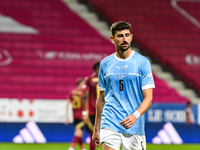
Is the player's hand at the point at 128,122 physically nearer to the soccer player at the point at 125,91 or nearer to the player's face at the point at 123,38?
the soccer player at the point at 125,91

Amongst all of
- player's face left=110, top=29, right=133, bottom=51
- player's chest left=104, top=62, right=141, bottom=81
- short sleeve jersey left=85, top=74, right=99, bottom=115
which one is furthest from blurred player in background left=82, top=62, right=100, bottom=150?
player's face left=110, top=29, right=133, bottom=51

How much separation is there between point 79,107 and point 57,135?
1.36 metres

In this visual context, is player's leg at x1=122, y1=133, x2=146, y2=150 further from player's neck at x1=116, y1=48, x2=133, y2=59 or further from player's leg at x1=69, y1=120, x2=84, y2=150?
player's leg at x1=69, y1=120, x2=84, y2=150

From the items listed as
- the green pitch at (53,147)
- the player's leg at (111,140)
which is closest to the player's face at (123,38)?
the player's leg at (111,140)

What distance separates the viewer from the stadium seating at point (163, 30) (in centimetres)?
1686

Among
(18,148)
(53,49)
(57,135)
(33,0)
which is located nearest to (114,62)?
(18,148)

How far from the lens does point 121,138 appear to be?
149 inches

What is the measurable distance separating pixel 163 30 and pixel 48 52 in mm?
4980

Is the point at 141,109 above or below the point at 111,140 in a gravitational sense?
above

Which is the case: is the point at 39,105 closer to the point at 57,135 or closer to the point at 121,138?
the point at 57,135

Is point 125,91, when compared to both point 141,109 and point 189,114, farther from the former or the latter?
point 189,114

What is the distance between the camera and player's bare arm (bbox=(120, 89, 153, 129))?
349 cm

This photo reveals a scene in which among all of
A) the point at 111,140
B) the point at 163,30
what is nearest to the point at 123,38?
the point at 111,140

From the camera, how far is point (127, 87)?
376cm
